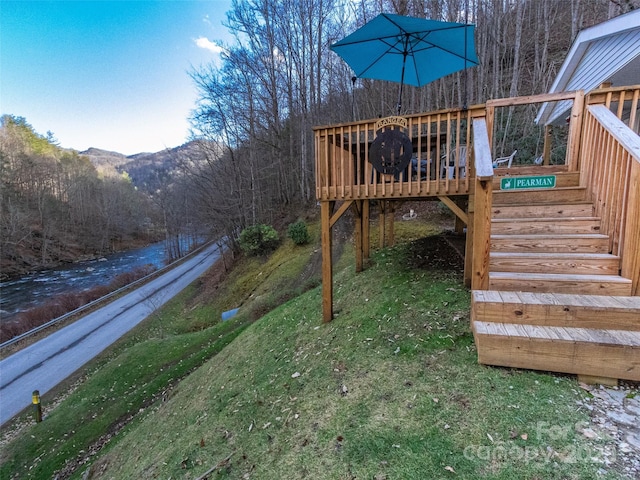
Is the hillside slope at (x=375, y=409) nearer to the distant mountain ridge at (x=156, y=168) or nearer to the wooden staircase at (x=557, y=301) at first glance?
the wooden staircase at (x=557, y=301)

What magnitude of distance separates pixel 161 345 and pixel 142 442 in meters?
4.97

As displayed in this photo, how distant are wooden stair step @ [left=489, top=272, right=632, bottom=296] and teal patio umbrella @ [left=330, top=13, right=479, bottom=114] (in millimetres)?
2667

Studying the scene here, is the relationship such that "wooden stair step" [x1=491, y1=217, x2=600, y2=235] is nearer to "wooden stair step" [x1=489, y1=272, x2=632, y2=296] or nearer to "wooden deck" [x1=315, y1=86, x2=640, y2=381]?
"wooden deck" [x1=315, y1=86, x2=640, y2=381]

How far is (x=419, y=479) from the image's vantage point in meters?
1.72

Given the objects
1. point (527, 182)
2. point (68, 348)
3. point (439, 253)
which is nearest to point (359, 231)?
point (439, 253)

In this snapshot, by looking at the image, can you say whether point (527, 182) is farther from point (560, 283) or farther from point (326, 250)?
point (326, 250)

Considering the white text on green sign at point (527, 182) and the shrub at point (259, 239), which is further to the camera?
the shrub at point (259, 239)

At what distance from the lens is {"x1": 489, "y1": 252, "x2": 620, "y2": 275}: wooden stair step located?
273 centimetres

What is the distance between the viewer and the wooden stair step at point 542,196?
3.58 metres

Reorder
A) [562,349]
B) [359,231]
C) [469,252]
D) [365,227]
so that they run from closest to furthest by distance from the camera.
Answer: [562,349] → [469,252] → [359,231] → [365,227]

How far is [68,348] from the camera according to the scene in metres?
11.9

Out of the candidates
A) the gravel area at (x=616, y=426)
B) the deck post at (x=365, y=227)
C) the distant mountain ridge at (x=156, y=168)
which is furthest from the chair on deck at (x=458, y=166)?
the distant mountain ridge at (x=156, y=168)

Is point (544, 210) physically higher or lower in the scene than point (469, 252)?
higher
